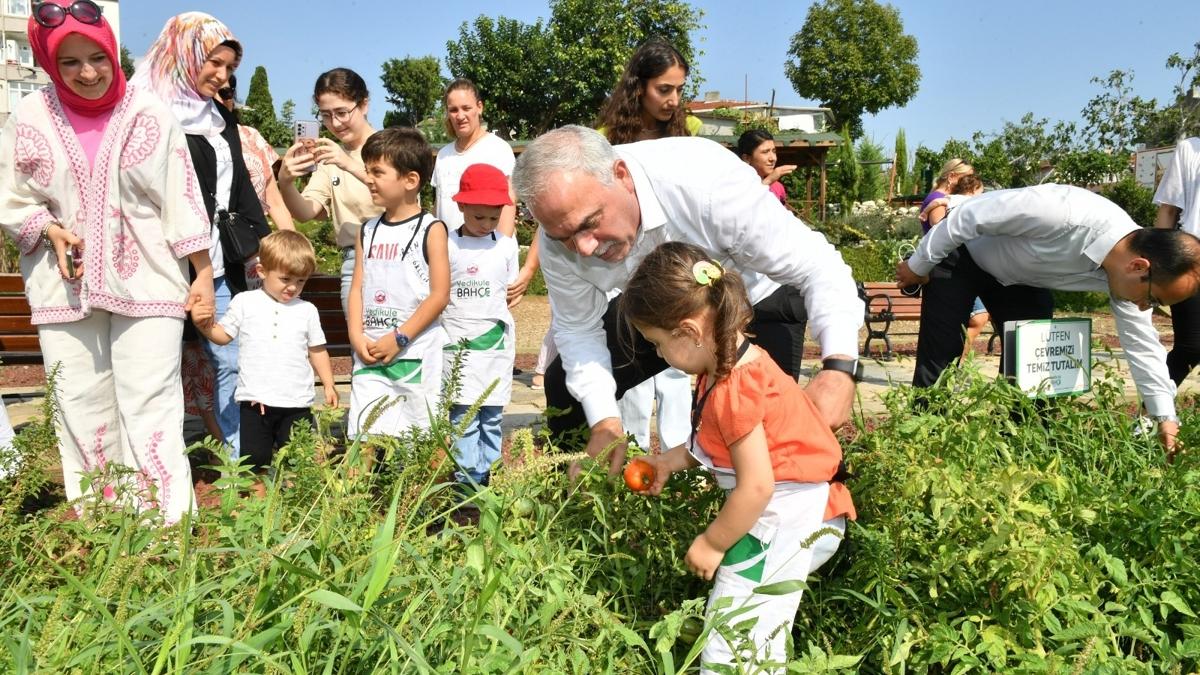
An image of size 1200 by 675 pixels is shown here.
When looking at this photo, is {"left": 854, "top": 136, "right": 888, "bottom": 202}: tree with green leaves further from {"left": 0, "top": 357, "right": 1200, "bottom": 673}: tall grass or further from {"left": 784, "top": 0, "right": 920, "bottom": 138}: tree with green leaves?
{"left": 0, "top": 357, "right": 1200, "bottom": 673}: tall grass

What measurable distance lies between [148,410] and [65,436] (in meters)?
0.37

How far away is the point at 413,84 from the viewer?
2655 inches

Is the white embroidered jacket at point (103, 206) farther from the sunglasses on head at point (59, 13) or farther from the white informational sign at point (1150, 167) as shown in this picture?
the white informational sign at point (1150, 167)

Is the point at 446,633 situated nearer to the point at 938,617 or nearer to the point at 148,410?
the point at 938,617

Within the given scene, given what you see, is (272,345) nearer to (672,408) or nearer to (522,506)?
(672,408)

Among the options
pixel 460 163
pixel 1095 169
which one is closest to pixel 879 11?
pixel 1095 169

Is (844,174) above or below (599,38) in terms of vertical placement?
below

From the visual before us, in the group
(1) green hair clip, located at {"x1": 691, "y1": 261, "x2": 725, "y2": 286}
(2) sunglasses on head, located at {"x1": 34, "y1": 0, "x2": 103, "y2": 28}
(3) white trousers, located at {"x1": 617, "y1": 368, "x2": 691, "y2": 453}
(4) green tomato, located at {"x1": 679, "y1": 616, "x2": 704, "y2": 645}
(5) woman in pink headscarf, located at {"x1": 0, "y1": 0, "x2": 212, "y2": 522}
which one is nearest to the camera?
(1) green hair clip, located at {"x1": 691, "y1": 261, "x2": 725, "y2": 286}

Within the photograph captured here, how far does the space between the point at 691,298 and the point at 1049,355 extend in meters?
2.17

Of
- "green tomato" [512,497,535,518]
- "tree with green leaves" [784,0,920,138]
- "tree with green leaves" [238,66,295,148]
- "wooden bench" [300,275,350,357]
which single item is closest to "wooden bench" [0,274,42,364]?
"wooden bench" [300,275,350,357]

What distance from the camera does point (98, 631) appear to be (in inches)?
78.6

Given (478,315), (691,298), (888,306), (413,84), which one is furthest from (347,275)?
(413,84)

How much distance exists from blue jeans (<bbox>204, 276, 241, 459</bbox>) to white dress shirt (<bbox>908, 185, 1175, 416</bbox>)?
3154 millimetres

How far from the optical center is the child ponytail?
2.27 meters
